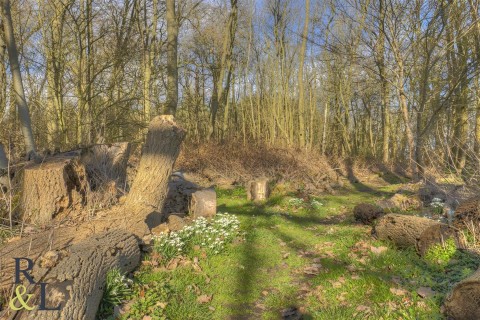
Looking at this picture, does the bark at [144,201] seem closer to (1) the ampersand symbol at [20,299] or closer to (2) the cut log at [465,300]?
(1) the ampersand symbol at [20,299]

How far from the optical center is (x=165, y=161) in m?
6.30

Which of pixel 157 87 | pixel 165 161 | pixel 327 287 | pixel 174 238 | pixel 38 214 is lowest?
pixel 327 287

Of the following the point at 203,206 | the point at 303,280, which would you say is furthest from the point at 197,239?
the point at 303,280

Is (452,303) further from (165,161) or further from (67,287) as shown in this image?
(165,161)

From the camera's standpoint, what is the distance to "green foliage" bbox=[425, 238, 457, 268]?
15.1 ft

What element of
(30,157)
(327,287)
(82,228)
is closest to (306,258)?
(327,287)

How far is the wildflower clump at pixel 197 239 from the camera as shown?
16.7 ft

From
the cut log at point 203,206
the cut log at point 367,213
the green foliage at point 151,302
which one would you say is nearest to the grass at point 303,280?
the green foliage at point 151,302

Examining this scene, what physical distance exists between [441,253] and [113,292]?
14.1 feet

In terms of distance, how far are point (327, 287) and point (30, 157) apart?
553 cm

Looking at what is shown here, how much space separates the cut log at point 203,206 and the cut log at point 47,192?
7.58ft

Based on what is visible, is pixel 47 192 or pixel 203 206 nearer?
pixel 47 192

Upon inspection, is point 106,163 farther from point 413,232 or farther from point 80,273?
point 413,232

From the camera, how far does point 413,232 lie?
515cm
